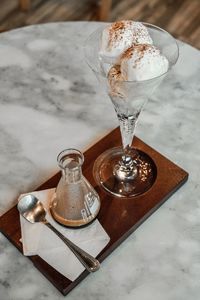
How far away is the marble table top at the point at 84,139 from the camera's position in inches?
29.0

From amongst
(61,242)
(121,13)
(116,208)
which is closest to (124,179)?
(116,208)

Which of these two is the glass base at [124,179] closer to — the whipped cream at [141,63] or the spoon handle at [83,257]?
the spoon handle at [83,257]

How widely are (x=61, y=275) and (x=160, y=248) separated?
164 millimetres

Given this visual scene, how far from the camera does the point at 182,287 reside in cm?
73

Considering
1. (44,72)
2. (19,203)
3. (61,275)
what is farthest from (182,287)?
(44,72)

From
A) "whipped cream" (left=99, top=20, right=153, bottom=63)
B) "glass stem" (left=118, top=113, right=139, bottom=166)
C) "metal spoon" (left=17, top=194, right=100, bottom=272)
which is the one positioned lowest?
"metal spoon" (left=17, top=194, right=100, bottom=272)

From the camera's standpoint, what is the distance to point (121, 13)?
6.77 feet

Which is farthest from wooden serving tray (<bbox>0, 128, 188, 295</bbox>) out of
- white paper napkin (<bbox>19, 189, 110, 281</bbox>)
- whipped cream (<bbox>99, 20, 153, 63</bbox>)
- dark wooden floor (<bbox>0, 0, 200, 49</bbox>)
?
dark wooden floor (<bbox>0, 0, 200, 49</bbox>)

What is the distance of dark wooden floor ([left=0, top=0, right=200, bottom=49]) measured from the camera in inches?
78.7

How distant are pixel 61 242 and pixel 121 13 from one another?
4.89 feet

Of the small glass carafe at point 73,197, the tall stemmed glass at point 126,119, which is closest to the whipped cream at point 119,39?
the tall stemmed glass at point 126,119

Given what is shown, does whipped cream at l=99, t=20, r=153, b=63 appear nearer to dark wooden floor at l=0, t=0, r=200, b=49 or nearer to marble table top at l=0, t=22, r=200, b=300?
marble table top at l=0, t=22, r=200, b=300

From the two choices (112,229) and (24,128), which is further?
(24,128)

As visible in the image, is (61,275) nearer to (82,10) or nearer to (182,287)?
(182,287)
